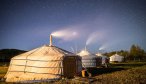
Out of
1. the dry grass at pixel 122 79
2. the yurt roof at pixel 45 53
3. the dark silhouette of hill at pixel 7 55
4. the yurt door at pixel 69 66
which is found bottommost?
the dry grass at pixel 122 79

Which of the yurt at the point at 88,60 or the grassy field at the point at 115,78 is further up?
the yurt at the point at 88,60

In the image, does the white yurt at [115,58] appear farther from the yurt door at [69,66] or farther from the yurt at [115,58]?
the yurt door at [69,66]

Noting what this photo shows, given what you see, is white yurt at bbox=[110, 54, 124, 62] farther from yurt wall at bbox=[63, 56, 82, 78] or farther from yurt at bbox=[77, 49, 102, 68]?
yurt wall at bbox=[63, 56, 82, 78]

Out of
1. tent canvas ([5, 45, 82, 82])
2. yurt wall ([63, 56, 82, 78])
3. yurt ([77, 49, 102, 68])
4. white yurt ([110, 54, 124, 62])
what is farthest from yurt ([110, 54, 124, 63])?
tent canvas ([5, 45, 82, 82])

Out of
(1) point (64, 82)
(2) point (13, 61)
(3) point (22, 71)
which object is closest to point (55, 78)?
(1) point (64, 82)

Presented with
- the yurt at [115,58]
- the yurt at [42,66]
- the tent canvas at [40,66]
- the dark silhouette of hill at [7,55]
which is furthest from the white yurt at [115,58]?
the tent canvas at [40,66]

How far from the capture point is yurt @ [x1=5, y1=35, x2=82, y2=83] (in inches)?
540

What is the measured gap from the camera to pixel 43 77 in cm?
1353

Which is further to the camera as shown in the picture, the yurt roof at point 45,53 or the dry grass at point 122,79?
the yurt roof at point 45,53

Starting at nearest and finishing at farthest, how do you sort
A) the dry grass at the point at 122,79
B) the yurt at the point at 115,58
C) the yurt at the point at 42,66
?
the dry grass at the point at 122,79
the yurt at the point at 42,66
the yurt at the point at 115,58

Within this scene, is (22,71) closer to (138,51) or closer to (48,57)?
(48,57)

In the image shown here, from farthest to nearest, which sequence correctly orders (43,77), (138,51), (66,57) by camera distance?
(138,51)
(66,57)
(43,77)

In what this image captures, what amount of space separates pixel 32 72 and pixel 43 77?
81 cm

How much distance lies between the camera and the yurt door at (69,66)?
1439 cm
